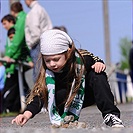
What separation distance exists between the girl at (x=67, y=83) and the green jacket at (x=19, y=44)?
434 cm

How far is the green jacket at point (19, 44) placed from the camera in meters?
9.37

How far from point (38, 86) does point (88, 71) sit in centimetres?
44

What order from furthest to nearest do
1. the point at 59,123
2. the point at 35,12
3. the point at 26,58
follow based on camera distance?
the point at 26,58 < the point at 35,12 < the point at 59,123

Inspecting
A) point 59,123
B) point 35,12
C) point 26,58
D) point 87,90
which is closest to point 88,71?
point 87,90

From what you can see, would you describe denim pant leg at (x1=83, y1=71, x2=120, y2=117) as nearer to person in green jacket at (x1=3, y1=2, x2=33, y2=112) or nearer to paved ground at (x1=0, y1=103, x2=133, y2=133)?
paved ground at (x1=0, y1=103, x2=133, y2=133)

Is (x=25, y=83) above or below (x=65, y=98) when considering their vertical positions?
below

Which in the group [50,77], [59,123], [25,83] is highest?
[50,77]

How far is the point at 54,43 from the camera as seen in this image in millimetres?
4941

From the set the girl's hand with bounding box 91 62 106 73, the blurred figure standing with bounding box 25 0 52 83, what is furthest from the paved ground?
the blurred figure standing with bounding box 25 0 52 83

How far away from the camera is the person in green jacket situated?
938 centimetres

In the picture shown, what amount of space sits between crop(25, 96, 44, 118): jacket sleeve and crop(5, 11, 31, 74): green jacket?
4410 millimetres

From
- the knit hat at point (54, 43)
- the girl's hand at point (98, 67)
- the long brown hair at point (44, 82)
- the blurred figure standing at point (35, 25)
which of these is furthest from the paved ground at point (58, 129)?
the blurred figure standing at point (35, 25)

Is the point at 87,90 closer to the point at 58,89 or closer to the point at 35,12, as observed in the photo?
the point at 58,89

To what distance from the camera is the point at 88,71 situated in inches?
199
